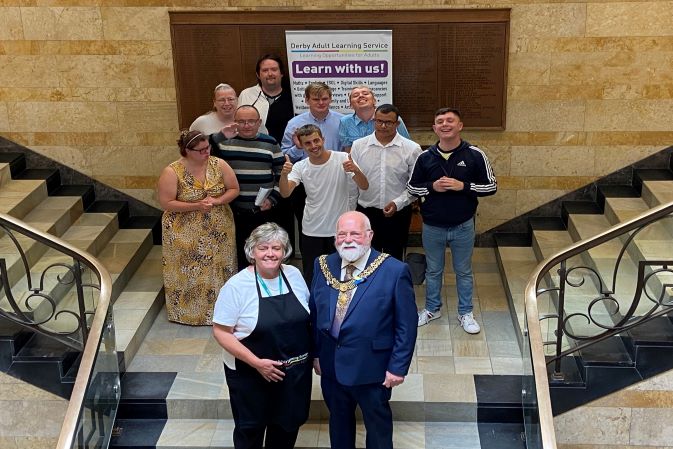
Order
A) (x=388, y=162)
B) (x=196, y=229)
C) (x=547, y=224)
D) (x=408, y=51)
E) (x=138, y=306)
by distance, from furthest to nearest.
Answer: (x=547, y=224)
(x=408, y=51)
(x=138, y=306)
(x=196, y=229)
(x=388, y=162)

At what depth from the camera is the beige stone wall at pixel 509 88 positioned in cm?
806

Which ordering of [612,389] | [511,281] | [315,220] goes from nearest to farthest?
[612,389], [315,220], [511,281]

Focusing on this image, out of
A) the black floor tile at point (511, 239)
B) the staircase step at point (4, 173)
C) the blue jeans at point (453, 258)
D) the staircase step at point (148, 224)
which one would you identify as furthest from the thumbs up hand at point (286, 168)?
the staircase step at point (4, 173)

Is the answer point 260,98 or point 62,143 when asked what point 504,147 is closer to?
point 260,98

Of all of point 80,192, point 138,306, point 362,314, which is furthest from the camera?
point 80,192

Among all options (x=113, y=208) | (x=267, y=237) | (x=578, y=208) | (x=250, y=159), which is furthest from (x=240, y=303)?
(x=578, y=208)

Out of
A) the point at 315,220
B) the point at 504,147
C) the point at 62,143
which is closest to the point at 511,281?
the point at 504,147

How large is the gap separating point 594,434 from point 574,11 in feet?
12.2

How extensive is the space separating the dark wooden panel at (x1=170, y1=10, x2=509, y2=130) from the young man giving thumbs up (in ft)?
5.83

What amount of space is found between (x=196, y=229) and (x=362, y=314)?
2.25m

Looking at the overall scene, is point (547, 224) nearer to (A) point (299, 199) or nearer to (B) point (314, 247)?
(A) point (299, 199)

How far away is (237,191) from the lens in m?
6.89

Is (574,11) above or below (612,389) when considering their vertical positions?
above

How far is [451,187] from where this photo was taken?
6.46 metres
